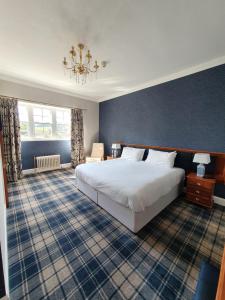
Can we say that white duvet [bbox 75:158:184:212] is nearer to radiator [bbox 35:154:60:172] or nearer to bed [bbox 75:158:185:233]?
bed [bbox 75:158:185:233]

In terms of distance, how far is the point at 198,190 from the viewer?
2447 millimetres

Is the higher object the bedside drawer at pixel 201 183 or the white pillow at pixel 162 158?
the white pillow at pixel 162 158

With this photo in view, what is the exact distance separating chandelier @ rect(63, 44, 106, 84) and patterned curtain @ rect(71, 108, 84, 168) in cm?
139

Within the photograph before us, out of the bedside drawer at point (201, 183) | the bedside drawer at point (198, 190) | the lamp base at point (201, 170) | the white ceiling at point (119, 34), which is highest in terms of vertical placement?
the white ceiling at point (119, 34)

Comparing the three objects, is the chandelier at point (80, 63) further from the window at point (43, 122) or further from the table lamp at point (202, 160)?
the table lamp at point (202, 160)

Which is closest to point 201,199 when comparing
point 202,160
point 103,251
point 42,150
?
point 202,160

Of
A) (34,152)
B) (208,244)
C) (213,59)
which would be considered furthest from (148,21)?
(34,152)

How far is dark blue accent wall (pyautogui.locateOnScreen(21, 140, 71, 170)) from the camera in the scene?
390cm

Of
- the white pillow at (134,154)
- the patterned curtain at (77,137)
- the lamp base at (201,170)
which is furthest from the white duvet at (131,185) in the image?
the patterned curtain at (77,137)

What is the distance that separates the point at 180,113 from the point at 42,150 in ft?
13.4

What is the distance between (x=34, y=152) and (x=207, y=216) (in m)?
4.54

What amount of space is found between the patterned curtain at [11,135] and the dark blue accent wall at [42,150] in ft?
1.12

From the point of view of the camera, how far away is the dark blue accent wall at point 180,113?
2.45m

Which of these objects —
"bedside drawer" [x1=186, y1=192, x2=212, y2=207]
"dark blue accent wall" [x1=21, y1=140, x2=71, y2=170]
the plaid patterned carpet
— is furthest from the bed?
"dark blue accent wall" [x1=21, y1=140, x2=71, y2=170]
